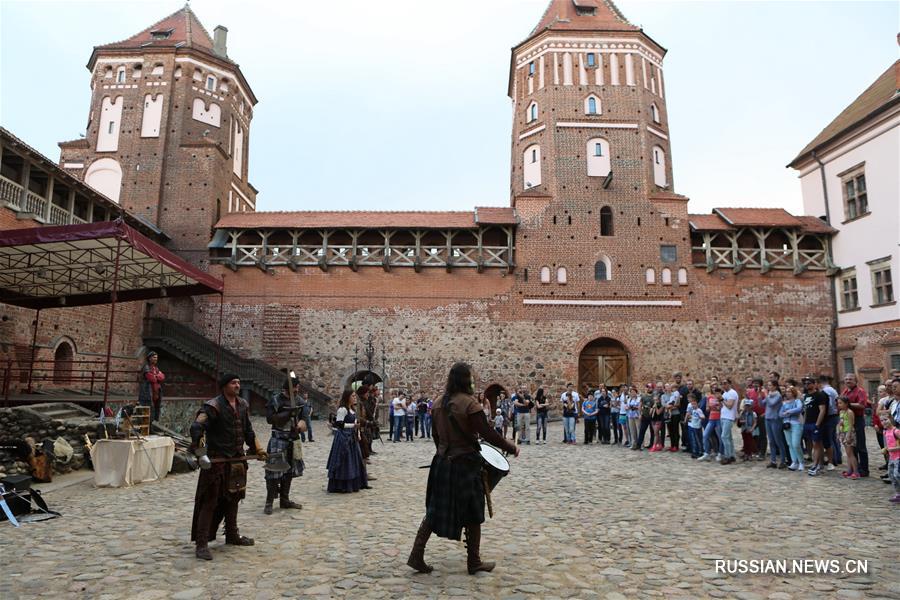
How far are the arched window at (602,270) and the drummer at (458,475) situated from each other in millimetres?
20277

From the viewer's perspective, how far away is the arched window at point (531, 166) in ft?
84.7

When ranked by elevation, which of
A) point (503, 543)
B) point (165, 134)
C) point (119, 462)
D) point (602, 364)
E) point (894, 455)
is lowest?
point (503, 543)

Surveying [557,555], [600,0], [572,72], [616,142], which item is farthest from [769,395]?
[600,0]

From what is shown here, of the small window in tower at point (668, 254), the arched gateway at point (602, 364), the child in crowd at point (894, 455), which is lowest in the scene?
the child in crowd at point (894, 455)

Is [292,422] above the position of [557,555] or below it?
above

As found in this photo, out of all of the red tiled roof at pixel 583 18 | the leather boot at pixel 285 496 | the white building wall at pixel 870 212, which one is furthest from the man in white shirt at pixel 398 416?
the red tiled roof at pixel 583 18

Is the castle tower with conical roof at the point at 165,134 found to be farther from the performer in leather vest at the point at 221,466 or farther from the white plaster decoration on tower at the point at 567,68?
the performer in leather vest at the point at 221,466

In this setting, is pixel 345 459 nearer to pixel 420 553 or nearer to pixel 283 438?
pixel 283 438

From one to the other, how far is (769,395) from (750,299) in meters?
15.4

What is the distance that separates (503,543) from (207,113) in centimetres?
2687

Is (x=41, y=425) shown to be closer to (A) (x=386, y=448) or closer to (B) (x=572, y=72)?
(A) (x=386, y=448)

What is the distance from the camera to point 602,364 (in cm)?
2373

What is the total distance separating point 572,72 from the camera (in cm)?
2627

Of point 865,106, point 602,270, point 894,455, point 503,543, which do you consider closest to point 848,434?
point 894,455
